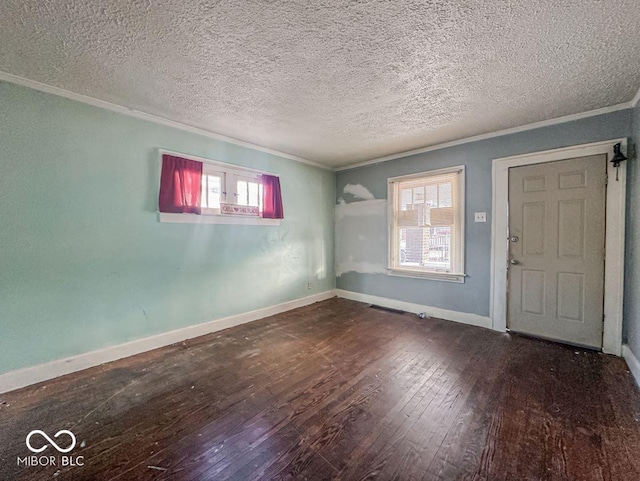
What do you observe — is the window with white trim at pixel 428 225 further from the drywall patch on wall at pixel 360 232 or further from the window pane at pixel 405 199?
the drywall patch on wall at pixel 360 232

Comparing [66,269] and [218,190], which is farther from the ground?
[218,190]

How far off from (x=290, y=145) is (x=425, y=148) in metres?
2.05

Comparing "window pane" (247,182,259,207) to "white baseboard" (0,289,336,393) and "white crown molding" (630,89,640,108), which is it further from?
"white crown molding" (630,89,640,108)

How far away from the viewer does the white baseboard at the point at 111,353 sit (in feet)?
6.91

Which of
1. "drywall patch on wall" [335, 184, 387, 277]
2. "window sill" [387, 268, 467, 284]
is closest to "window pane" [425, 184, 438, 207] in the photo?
"drywall patch on wall" [335, 184, 387, 277]

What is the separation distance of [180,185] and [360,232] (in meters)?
3.00

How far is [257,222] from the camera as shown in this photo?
12.5 ft

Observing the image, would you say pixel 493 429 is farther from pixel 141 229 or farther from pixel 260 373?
pixel 141 229

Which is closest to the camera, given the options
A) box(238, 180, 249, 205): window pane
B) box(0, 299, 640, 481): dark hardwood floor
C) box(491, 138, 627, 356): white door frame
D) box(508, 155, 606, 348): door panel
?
box(0, 299, 640, 481): dark hardwood floor

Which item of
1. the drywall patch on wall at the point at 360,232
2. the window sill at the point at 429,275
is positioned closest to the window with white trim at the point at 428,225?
the window sill at the point at 429,275

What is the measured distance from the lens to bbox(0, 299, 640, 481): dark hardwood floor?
1.36 metres

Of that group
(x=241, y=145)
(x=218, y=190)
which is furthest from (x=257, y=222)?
(x=241, y=145)

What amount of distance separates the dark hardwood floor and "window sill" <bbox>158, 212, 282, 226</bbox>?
1.46 m

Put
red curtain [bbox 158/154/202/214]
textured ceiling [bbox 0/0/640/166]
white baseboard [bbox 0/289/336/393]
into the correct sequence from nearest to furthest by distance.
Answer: textured ceiling [bbox 0/0/640/166], white baseboard [bbox 0/289/336/393], red curtain [bbox 158/154/202/214]
